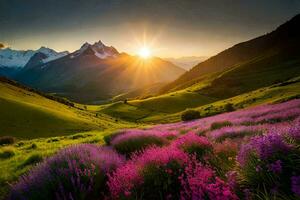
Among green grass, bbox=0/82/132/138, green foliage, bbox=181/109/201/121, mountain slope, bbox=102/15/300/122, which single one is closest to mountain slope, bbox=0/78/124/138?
green grass, bbox=0/82/132/138

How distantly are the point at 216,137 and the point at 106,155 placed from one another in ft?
19.5

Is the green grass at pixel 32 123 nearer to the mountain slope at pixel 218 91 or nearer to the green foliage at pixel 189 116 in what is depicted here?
the green foliage at pixel 189 116

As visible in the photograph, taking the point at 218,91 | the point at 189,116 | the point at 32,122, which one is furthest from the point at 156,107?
the point at 32,122

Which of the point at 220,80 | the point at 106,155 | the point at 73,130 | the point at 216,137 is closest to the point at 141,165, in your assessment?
the point at 106,155

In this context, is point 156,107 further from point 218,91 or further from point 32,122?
point 32,122

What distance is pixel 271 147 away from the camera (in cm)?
525

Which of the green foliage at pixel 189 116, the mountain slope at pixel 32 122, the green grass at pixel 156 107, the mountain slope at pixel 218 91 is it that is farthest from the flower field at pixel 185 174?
the green grass at pixel 156 107

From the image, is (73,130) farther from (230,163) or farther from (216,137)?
(230,163)

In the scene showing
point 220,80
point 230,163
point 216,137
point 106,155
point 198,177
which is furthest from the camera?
point 220,80

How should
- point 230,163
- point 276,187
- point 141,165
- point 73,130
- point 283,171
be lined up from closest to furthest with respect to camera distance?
point 276,187
point 283,171
point 230,163
point 141,165
point 73,130

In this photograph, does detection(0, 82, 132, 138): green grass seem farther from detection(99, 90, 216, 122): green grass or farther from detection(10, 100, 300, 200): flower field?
detection(99, 90, 216, 122): green grass

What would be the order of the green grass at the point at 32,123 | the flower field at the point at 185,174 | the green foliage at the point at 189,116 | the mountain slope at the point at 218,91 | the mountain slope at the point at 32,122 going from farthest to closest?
the mountain slope at the point at 218,91, the green foliage at the point at 189,116, the mountain slope at the point at 32,122, the green grass at the point at 32,123, the flower field at the point at 185,174

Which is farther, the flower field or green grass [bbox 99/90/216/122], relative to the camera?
green grass [bbox 99/90/216/122]

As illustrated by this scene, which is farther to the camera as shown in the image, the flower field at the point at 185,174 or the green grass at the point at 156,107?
the green grass at the point at 156,107
